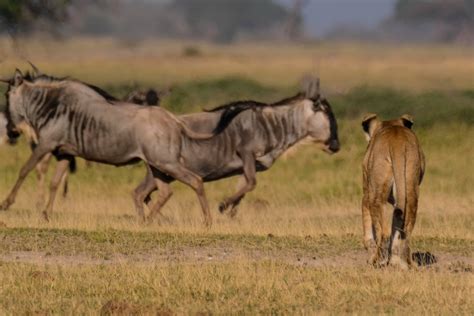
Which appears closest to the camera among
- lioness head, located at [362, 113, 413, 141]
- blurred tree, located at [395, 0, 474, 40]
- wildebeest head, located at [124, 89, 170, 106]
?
lioness head, located at [362, 113, 413, 141]

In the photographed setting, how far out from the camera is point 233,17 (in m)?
120

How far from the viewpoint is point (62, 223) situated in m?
13.8

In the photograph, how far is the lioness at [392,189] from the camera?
9938 mm

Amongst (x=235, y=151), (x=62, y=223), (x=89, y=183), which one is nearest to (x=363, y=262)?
(x=62, y=223)

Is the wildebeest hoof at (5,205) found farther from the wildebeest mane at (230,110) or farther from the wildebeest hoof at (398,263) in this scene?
the wildebeest hoof at (398,263)

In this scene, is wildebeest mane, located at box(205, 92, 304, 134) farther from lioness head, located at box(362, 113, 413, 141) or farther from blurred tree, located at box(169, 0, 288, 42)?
blurred tree, located at box(169, 0, 288, 42)

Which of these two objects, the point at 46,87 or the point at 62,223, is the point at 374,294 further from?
the point at 46,87

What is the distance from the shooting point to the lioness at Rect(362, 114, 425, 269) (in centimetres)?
994

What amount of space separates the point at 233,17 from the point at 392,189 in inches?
4357

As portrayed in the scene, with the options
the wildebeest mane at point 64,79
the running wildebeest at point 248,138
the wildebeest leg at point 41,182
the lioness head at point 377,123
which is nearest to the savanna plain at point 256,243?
the wildebeest leg at point 41,182

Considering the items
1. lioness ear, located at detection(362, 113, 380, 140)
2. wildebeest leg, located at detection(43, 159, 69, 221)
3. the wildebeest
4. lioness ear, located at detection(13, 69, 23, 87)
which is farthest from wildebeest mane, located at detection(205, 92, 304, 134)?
lioness ear, located at detection(362, 113, 380, 140)

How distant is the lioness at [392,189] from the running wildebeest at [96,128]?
4061mm

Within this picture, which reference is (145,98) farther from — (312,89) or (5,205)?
(5,205)

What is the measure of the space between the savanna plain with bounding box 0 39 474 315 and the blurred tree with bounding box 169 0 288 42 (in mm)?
91242
